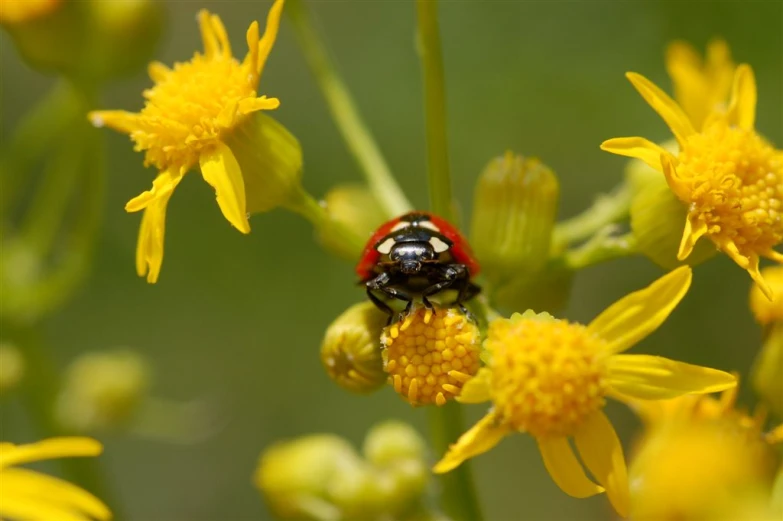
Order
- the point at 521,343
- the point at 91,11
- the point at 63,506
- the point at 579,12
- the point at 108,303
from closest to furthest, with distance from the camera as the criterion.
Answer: the point at 521,343, the point at 63,506, the point at 91,11, the point at 579,12, the point at 108,303

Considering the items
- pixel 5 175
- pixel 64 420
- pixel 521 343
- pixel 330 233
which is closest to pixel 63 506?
pixel 330 233

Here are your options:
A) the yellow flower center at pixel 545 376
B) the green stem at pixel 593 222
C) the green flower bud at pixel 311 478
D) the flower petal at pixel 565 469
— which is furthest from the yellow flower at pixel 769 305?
the green flower bud at pixel 311 478

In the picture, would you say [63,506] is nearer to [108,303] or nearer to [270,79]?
[108,303]

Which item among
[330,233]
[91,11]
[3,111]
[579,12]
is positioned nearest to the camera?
[330,233]

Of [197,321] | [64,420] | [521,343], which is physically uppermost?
[197,321]

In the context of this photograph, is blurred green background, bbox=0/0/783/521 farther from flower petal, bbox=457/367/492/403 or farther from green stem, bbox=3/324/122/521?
flower petal, bbox=457/367/492/403

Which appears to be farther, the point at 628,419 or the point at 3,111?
the point at 3,111

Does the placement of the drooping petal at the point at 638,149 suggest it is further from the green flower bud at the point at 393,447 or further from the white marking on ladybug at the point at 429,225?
the green flower bud at the point at 393,447

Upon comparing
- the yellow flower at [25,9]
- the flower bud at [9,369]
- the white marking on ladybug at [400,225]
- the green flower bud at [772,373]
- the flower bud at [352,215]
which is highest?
the yellow flower at [25,9]
